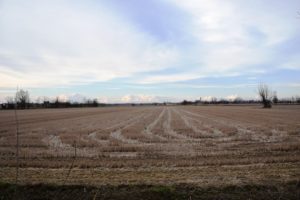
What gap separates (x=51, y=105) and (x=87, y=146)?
18291 cm

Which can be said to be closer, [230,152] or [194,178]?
[194,178]

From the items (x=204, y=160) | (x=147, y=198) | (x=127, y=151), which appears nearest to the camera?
(x=147, y=198)

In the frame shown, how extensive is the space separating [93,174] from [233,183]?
5093 mm

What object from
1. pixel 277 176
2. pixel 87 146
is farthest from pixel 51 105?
pixel 277 176

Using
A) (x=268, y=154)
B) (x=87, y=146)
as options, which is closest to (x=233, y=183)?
(x=268, y=154)

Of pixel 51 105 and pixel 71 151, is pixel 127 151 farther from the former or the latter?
pixel 51 105

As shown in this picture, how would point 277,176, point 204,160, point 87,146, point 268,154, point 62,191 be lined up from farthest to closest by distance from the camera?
point 87,146 < point 268,154 < point 204,160 < point 277,176 < point 62,191

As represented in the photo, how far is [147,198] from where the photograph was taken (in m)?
8.07

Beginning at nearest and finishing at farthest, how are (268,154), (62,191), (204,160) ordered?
(62,191), (204,160), (268,154)

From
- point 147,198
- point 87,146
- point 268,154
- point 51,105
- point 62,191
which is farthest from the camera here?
point 51,105

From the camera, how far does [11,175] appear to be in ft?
36.9

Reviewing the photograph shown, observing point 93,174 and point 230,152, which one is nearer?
point 93,174

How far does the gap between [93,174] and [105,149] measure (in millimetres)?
7151

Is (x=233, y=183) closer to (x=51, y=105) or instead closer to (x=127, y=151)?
(x=127, y=151)
